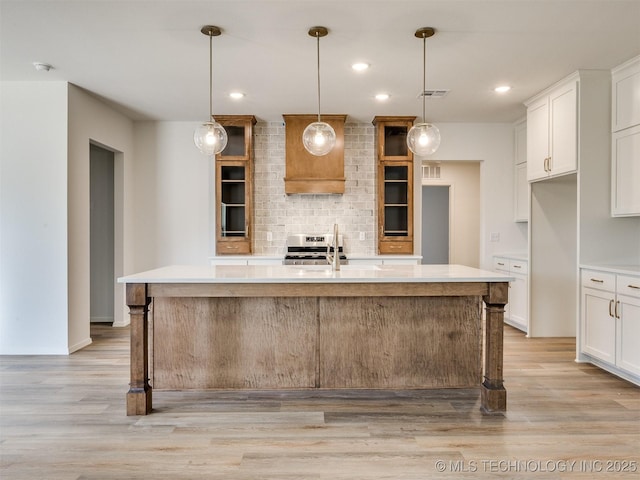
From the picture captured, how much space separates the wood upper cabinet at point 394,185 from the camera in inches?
210

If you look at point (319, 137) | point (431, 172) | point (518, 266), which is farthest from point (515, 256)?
point (319, 137)

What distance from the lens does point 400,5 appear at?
2701mm

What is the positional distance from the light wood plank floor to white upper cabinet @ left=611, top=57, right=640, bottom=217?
1.47 meters

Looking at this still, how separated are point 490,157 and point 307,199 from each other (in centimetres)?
244

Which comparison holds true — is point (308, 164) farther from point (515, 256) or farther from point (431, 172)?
point (431, 172)

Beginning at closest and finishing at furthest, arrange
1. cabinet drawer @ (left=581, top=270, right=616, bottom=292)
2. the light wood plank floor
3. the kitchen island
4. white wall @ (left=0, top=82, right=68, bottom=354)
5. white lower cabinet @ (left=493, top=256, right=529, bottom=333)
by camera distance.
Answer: the light wood plank floor
the kitchen island
cabinet drawer @ (left=581, top=270, right=616, bottom=292)
white wall @ (left=0, top=82, right=68, bottom=354)
white lower cabinet @ (left=493, top=256, right=529, bottom=333)

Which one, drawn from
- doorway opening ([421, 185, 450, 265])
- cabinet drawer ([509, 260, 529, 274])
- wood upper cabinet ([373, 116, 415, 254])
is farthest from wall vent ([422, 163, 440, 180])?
cabinet drawer ([509, 260, 529, 274])

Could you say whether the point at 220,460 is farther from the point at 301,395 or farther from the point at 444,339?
the point at 444,339

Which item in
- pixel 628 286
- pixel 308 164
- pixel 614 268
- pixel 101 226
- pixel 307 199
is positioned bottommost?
pixel 628 286

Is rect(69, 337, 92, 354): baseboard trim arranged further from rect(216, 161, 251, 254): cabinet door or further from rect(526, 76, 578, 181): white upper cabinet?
rect(526, 76, 578, 181): white upper cabinet

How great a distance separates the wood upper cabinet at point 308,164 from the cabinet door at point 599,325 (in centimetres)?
280

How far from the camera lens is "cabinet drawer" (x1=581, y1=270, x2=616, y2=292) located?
345 cm

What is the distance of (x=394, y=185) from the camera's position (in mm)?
5402

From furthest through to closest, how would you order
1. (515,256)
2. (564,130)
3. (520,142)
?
(520,142) → (515,256) → (564,130)
